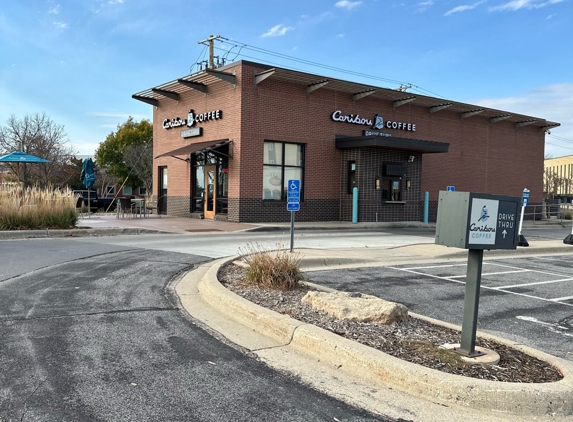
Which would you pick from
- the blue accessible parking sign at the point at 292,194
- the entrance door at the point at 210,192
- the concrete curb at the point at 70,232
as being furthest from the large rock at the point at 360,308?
the entrance door at the point at 210,192

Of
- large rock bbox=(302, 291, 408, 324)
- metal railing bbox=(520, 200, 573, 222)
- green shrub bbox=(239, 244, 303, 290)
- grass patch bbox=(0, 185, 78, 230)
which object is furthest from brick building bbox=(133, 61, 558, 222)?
large rock bbox=(302, 291, 408, 324)

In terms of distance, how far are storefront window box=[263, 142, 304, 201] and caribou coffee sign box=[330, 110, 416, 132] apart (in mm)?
2732

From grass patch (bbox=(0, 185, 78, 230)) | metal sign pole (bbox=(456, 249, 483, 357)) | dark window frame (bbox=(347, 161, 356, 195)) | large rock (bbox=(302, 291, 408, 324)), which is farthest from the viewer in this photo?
dark window frame (bbox=(347, 161, 356, 195))

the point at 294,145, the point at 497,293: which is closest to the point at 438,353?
the point at 497,293

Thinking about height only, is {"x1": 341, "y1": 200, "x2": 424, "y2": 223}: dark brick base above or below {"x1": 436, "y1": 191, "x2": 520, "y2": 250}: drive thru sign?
below

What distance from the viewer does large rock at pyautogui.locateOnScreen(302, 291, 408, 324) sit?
17.2 ft

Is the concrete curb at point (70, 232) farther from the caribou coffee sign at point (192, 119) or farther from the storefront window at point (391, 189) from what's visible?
the storefront window at point (391, 189)

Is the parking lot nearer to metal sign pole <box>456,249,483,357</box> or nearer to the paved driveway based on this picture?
metal sign pole <box>456,249,483,357</box>

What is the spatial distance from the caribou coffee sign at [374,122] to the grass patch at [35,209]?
1246 centimetres

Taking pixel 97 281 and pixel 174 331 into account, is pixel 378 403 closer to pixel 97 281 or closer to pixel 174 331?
pixel 174 331

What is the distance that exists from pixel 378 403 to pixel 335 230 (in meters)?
→ 16.6

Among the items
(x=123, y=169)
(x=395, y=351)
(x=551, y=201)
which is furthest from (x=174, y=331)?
(x=123, y=169)

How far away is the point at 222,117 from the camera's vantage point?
70.3ft

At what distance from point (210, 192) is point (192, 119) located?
3.70 m
